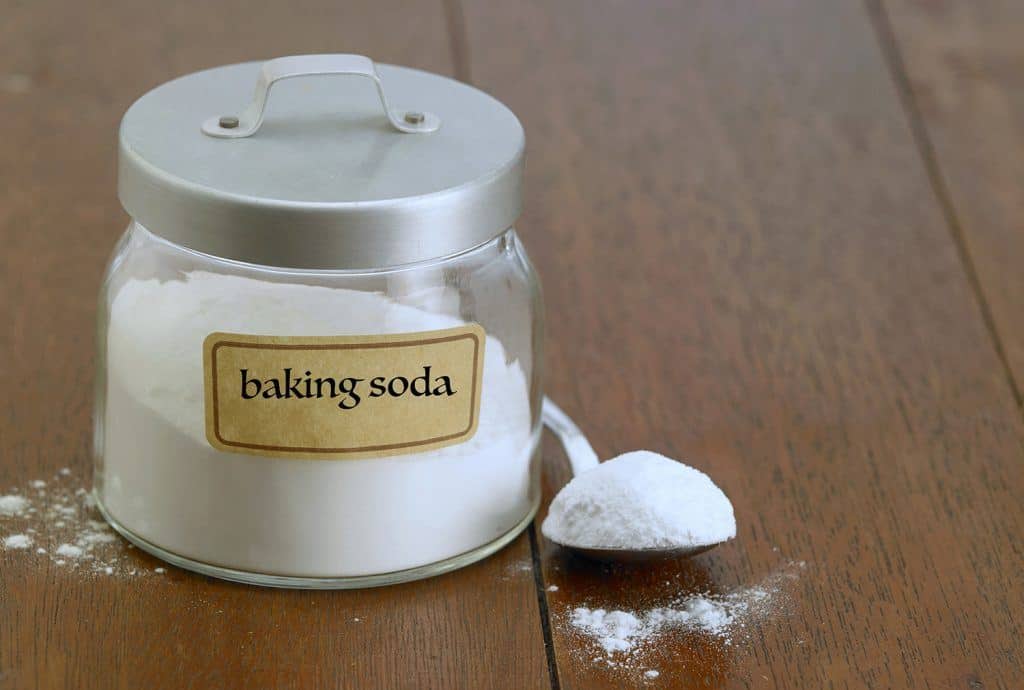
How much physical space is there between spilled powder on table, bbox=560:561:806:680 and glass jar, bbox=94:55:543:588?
0.17 feet

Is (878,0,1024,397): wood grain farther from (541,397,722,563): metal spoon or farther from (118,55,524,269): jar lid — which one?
(118,55,524,269): jar lid

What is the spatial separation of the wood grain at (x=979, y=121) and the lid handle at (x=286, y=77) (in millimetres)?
363

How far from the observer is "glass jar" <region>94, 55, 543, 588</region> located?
436 millimetres

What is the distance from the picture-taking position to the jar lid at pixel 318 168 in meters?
0.43

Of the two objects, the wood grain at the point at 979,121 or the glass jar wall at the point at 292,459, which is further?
the wood grain at the point at 979,121

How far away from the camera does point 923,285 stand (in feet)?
2.46

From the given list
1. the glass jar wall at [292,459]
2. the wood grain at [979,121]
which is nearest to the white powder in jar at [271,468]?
the glass jar wall at [292,459]

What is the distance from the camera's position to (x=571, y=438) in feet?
1.94

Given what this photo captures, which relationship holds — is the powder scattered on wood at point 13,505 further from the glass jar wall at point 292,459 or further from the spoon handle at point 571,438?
the spoon handle at point 571,438

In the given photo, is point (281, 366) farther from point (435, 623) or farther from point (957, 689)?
point (957, 689)

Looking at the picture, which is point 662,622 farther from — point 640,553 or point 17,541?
point 17,541

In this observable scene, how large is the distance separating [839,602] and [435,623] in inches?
5.7

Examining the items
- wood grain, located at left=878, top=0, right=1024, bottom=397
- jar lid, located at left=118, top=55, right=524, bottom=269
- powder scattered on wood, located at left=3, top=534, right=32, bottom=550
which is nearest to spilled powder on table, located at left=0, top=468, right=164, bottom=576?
powder scattered on wood, located at left=3, top=534, right=32, bottom=550

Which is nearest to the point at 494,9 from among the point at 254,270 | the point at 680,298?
the point at 680,298
